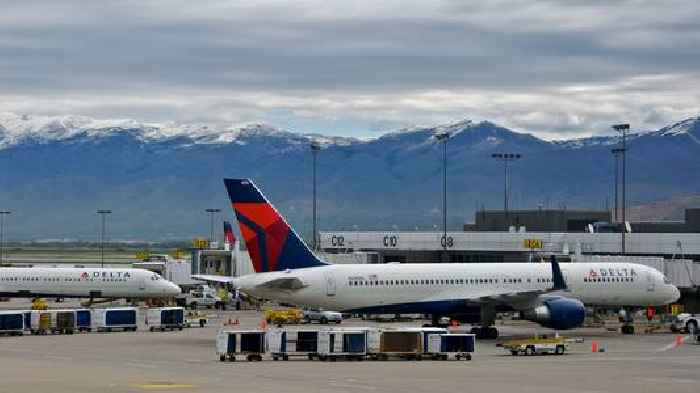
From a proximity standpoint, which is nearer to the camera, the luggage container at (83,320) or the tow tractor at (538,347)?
the tow tractor at (538,347)

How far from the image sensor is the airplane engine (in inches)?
3258

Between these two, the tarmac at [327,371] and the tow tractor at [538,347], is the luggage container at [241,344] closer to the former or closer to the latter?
the tarmac at [327,371]

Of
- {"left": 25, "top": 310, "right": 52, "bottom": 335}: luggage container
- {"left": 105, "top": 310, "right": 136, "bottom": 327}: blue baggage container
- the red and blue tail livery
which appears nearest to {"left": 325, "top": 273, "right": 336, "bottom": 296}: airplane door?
the red and blue tail livery

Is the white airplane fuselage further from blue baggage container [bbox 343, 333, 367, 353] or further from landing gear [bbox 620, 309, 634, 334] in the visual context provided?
blue baggage container [bbox 343, 333, 367, 353]

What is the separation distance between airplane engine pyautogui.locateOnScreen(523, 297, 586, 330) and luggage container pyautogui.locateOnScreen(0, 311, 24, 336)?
31522mm

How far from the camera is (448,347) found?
69.4m

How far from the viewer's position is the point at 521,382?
56531 millimetres

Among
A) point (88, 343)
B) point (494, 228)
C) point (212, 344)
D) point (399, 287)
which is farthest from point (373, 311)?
point (494, 228)

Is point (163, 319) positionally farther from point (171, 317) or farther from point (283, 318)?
point (283, 318)

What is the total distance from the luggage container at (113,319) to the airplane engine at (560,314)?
92.2 feet

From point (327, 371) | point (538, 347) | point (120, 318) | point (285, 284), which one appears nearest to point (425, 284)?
point (285, 284)

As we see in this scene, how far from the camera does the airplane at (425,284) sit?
82.3 meters

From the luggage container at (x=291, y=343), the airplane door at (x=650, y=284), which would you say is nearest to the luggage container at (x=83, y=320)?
the luggage container at (x=291, y=343)

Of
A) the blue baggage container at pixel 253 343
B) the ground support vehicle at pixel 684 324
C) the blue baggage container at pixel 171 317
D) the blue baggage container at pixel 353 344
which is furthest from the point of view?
the blue baggage container at pixel 171 317
